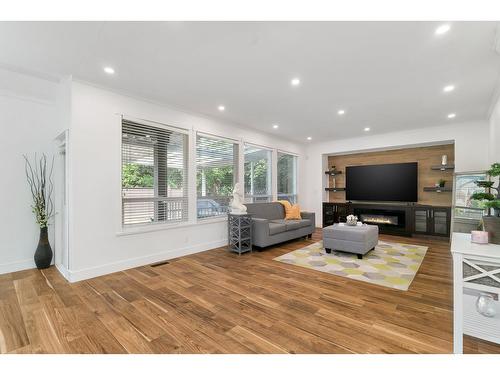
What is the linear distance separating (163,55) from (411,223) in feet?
20.9

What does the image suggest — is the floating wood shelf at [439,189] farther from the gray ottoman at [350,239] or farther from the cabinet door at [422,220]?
the gray ottoman at [350,239]

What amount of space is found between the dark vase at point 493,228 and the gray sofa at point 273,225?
2995 millimetres

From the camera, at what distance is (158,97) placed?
12.1 ft

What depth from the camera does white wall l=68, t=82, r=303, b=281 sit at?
302 cm

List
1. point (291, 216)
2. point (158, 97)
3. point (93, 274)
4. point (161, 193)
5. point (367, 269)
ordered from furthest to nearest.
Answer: point (291, 216) < point (161, 193) < point (158, 97) < point (367, 269) < point (93, 274)

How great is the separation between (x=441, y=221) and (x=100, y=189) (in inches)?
275

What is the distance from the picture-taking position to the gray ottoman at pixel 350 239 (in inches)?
148

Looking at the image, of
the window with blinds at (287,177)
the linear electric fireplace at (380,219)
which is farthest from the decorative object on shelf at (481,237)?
the window with blinds at (287,177)

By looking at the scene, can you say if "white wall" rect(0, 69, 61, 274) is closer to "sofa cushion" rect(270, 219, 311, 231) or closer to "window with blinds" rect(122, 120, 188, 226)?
"window with blinds" rect(122, 120, 188, 226)

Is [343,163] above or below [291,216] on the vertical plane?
above
